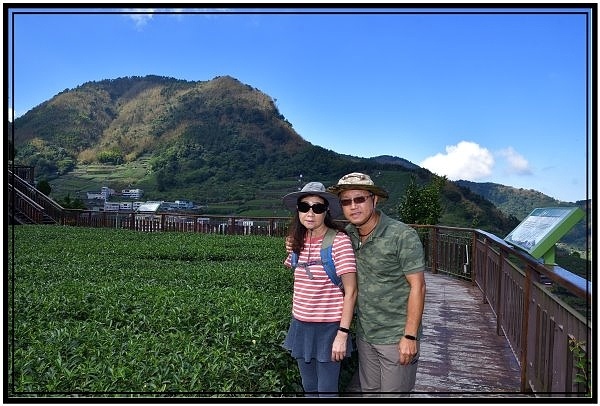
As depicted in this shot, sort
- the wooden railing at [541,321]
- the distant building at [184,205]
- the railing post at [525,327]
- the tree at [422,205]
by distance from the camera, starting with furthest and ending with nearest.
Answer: the distant building at [184,205] < the tree at [422,205] < the railing post at [525,327] < the wooden railing at [541,321]

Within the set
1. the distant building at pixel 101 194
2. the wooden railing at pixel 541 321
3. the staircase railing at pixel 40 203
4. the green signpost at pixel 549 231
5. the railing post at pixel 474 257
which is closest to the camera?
the wooden railing at pixel 541 321

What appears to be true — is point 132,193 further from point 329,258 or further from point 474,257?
point 329,258

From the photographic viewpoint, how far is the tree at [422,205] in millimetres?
17945

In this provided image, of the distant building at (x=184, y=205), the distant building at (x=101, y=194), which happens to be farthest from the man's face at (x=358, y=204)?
the distant building at (x=101, y=194)

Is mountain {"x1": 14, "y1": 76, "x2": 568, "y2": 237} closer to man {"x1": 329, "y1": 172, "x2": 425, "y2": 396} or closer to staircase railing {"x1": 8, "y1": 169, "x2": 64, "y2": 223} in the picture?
staircase railing {"x1": 8, "y1": 169, "x2": 64, "y2": 223}

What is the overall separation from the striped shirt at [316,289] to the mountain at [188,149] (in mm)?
35646

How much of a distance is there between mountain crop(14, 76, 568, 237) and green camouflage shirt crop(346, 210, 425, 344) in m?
35.7

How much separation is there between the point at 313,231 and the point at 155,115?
87598mm

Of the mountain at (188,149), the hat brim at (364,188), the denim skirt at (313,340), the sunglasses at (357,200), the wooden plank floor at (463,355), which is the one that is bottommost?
the wooden plank floor at (463,355)

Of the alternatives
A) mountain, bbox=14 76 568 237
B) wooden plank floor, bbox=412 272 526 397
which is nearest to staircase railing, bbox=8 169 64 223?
wooden plank floor, bbox=412 272 526 397

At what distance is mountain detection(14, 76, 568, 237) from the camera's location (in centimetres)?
5303

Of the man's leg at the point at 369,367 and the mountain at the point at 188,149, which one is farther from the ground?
the mountain at the point at 188,149

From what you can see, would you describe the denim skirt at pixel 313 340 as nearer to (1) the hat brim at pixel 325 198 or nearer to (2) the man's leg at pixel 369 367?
(2) the man's leg at pixel 369 367

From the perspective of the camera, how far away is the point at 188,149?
2790 inches
